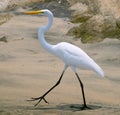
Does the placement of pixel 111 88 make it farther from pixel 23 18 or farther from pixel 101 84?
pixel 23 18

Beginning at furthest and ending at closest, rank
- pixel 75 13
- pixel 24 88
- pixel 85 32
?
pixel 75 13 < pixel 85 32 < pixel 24 88

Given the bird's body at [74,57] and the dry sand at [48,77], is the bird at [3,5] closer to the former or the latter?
the dry sand at [48,77]

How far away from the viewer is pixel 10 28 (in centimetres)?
1672

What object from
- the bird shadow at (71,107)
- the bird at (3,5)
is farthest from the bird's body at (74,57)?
the bird at (3,5)

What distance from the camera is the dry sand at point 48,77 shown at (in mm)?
9086

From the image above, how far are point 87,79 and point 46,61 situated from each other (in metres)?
1.87

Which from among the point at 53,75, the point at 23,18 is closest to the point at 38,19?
the point at 23,18

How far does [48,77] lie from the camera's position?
38.7ft

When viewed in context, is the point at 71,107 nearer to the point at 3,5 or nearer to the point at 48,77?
the point at 48,77

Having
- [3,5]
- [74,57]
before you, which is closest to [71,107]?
[74,57]

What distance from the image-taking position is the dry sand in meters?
9.09

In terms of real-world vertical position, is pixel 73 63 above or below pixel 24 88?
above

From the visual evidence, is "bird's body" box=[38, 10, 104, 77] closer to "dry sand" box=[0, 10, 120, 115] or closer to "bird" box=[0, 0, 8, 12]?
"dry sand" box=[0, 10, 120, 115]

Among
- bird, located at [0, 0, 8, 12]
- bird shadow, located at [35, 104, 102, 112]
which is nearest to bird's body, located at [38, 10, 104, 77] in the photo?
bird shadow, located at [35, 104, 102, 112]
